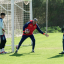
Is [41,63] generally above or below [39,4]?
below

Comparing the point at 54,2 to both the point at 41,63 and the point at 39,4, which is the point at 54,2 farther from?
the point at 41,63

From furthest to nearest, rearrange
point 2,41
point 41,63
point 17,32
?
point 17,32 → point 2,41 → point 41,63

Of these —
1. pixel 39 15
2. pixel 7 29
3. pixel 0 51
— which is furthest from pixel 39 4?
pixel 0 51

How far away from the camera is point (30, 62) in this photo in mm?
6473

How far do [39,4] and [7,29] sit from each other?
20.8m

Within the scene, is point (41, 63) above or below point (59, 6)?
below

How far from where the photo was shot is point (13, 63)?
6.34m

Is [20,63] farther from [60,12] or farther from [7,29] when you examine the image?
[60,12]

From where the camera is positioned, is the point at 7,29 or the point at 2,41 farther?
the point at 7,29

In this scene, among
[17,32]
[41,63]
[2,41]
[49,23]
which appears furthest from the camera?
[49,23]

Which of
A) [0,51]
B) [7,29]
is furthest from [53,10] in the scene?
[0,51]

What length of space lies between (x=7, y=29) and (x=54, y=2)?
22143 mm

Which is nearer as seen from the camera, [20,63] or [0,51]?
[20,63]

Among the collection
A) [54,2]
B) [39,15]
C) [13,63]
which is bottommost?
[13,63]
